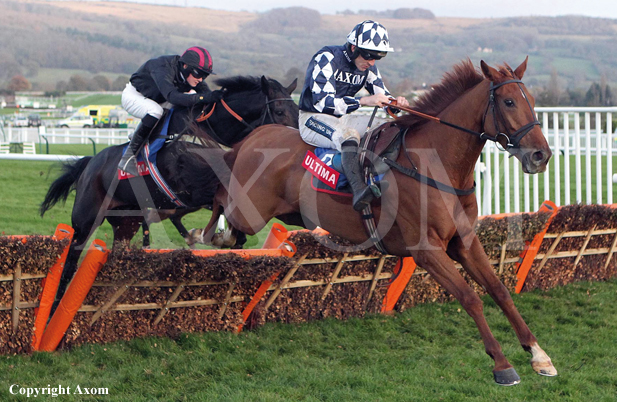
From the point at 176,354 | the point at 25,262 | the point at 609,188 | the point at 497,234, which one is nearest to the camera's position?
the point at 25,262

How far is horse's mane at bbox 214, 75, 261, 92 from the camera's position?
5.56 m

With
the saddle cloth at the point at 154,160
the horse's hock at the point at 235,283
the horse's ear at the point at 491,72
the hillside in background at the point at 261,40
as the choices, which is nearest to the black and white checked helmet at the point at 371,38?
the horse's ear at the point at 491,72

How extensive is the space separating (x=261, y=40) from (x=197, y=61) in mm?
105903

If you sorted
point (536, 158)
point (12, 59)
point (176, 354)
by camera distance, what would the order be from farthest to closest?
point (12, 59) → point (176, 354) → point (536, 158)

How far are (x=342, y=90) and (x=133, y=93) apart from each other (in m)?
2.07

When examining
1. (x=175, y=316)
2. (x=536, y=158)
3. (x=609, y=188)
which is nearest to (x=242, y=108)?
(x=175, y=316)

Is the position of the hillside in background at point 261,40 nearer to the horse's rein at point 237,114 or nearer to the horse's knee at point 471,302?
the horse's rein at point 237,114

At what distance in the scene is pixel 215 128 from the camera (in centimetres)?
550

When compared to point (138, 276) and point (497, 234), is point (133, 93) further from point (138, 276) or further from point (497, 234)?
point (497, 234)

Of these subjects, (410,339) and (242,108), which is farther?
(242,108)

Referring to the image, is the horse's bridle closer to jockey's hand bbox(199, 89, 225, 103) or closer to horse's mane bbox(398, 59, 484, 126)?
horse's mane bbox(398, 59, 484, 126)

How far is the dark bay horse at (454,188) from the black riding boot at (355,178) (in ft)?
0.39

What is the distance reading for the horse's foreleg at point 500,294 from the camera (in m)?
3.42

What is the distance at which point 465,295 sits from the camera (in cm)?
354
